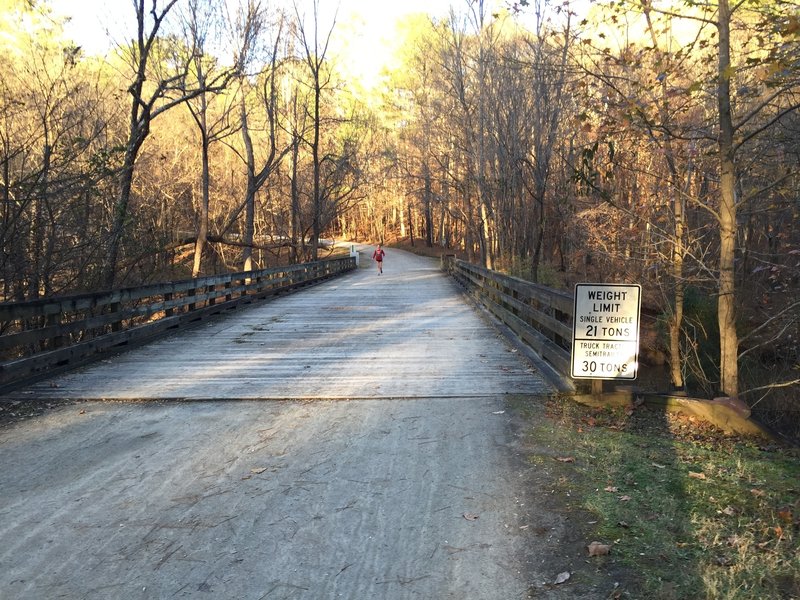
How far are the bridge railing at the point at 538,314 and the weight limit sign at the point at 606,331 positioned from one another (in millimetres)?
578

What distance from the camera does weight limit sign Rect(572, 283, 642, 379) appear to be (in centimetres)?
580

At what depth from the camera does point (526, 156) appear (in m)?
20.5

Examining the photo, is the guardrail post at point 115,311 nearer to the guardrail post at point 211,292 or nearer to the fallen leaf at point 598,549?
the guardrail post at point 211,292

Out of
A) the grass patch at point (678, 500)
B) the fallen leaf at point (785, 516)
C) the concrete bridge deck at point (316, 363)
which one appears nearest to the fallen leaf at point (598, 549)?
the grass patch at point (678, 500)

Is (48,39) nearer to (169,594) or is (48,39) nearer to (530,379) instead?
(530,379)

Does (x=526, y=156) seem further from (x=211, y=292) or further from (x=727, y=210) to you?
(x=727, y=210)

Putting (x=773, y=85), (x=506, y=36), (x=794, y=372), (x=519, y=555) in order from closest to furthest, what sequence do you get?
(x=519, y=555) → (x=773, y=85) → (x=794, y=372) → (x=506, y=36)

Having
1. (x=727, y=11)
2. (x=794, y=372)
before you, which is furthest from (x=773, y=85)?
(x=794, y=372)

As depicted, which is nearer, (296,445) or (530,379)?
(296,445)

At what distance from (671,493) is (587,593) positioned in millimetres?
1459

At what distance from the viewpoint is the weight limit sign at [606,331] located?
5.80m

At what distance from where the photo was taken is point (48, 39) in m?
11.6

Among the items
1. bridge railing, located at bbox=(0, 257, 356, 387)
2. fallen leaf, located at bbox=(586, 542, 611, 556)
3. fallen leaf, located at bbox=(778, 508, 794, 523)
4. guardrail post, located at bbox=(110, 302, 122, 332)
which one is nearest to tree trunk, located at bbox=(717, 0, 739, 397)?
fallen leaf, located at bbox=(778, 508, 794, 523)

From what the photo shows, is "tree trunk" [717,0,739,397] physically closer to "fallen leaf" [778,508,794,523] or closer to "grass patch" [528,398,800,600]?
"grass patch" [528,398,800,600]
